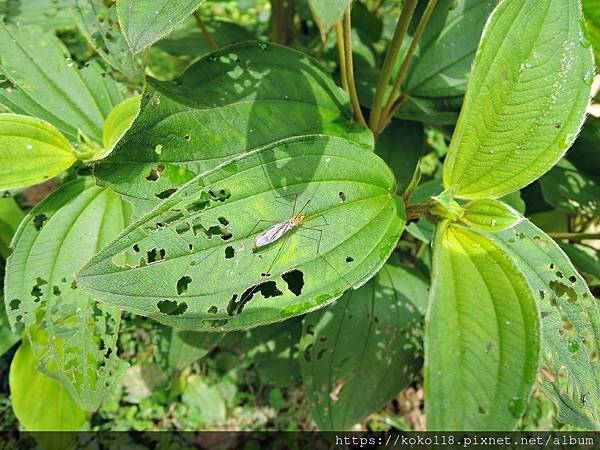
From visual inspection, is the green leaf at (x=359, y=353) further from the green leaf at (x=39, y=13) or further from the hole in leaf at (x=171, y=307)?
the green leaf at (x=39, y=13)

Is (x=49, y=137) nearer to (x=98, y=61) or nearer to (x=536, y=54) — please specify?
(x=98, y=61)

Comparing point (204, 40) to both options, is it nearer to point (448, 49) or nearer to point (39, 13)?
point (39, 13)

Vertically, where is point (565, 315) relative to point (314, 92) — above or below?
below

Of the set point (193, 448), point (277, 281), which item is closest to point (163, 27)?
point (277, 281)

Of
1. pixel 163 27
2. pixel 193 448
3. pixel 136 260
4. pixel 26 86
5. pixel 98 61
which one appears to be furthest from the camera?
pixel 193 448

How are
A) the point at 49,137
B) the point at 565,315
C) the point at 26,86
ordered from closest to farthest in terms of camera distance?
the point at 565,315 < the point at 49,137 < the point at 26,86

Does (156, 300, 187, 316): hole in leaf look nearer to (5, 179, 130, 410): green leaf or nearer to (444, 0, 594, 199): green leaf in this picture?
(5, 179, 130, 410): green leaf

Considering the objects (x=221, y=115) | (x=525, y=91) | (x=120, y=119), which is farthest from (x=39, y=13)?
(x=525, y=91)

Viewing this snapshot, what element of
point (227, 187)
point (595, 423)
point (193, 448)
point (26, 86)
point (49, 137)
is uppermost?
point (26, 86)
